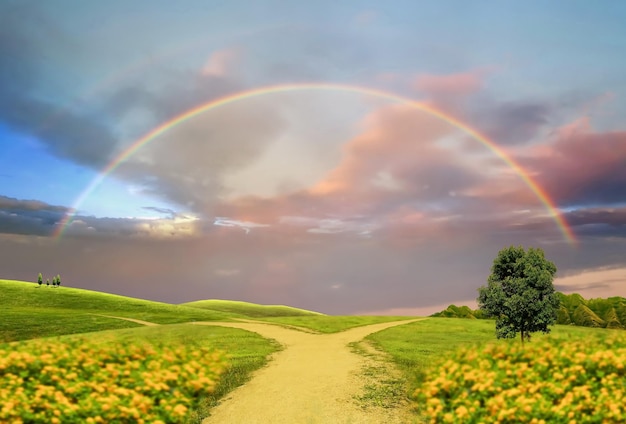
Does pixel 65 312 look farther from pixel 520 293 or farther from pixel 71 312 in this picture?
pixel 520 293

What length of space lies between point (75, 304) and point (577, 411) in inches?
3305

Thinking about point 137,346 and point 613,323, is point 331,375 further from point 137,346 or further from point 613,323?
point 613,323

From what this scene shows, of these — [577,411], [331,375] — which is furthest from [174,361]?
A: [577,411]

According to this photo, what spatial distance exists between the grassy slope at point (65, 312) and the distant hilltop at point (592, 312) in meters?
52.3

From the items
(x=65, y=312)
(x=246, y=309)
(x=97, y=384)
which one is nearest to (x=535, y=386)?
(x=97, y=384)

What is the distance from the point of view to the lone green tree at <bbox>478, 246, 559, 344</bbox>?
30.7 m

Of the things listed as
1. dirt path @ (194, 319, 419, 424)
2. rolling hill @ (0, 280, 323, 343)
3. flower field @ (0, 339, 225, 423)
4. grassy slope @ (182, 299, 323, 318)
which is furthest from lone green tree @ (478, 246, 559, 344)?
grassy slope @ (182, 299, 323, 318)

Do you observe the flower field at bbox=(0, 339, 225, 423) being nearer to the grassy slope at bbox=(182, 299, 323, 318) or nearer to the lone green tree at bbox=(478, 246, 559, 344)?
the lone green tree at bbox=(478, 246, 559, 344)

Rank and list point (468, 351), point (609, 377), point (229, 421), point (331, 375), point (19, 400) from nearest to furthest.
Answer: point (19, 400), point (609, 377), point (229, 421), point (468, 351), point (331, 375)

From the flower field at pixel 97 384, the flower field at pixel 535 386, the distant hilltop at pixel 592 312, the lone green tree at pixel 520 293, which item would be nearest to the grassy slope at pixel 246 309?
the distant hilltop at pixel 592 312

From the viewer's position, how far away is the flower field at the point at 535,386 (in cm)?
1205

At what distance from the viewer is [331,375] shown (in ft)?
69.5

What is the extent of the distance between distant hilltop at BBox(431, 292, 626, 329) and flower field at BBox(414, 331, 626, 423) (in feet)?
207

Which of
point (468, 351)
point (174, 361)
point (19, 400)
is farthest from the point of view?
point (468, 351)
